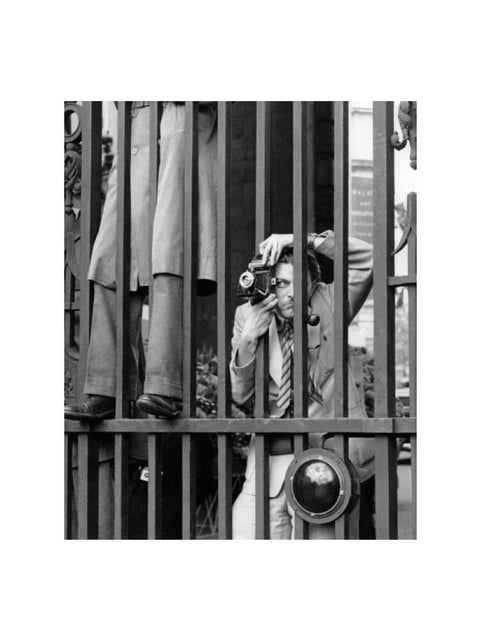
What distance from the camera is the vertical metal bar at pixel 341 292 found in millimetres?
3570

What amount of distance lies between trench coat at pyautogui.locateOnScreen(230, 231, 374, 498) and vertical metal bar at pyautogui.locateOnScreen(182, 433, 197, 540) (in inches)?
11.2

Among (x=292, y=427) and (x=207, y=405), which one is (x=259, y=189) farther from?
(x=207, y=405)

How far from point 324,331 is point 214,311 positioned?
4.08m

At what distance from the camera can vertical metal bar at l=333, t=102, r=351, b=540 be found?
3570 millimetres

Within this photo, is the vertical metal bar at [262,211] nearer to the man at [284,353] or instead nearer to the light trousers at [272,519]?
the man at [284,353]

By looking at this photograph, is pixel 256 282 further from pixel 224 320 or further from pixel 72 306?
pixel 72 306

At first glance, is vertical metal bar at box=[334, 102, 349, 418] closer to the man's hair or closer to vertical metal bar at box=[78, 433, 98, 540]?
the man's hair

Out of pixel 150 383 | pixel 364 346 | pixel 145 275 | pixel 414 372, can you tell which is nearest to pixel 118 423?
pixel 150 383

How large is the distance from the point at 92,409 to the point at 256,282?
853 mm

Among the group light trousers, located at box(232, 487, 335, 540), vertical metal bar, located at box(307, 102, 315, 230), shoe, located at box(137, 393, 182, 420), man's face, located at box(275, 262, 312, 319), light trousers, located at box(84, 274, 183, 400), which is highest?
vertical metal bar, located at box(307, 102, 315, 230)

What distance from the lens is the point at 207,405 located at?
21.0ft

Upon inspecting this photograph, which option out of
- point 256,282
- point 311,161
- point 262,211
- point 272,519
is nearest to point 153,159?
point 262,211

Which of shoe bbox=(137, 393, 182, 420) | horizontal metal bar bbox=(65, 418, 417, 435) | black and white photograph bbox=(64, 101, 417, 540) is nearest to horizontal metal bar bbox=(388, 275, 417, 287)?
black and white photograph bbox=(64, 101, 417, 540)

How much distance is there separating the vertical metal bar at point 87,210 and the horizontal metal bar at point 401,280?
51.9 inches
